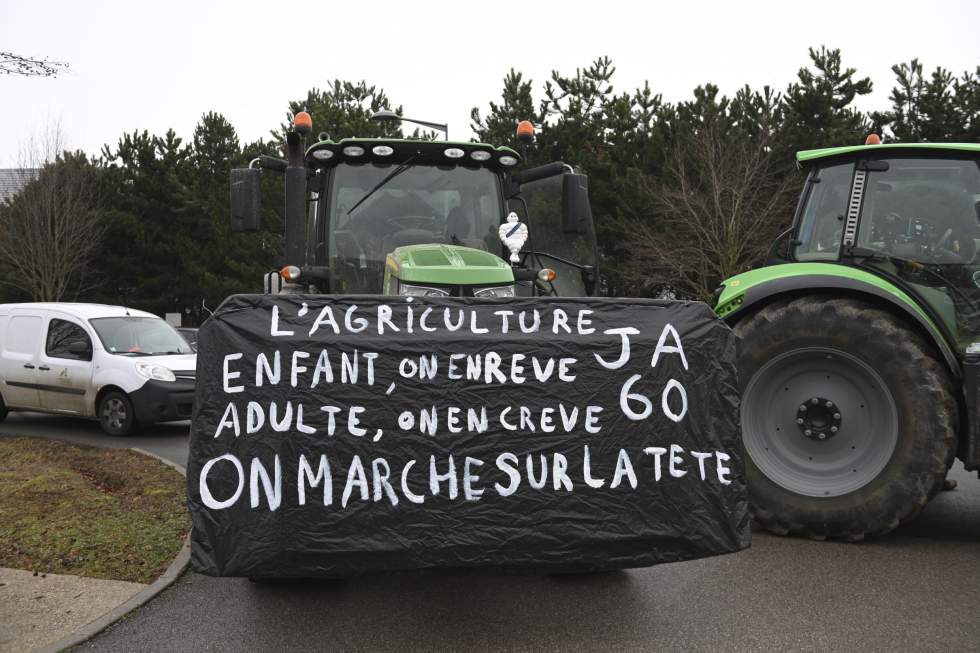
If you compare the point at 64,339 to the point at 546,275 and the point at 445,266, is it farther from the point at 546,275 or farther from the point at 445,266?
the point at 445,266

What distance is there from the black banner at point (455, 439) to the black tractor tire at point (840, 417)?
83.8 inches

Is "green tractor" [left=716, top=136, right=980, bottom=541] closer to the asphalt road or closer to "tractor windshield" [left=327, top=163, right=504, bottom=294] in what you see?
the asphalt road

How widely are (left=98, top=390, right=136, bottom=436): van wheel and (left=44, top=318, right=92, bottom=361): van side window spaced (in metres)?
0.68

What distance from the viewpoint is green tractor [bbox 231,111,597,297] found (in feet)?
21.0

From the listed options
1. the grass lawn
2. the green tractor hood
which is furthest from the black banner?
the grass lawn

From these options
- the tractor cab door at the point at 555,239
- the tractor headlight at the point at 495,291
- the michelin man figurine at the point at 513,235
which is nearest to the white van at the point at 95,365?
the tractor cab door at the point at 555,239

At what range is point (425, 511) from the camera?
11.8 feet

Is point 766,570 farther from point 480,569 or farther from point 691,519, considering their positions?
point 480,569

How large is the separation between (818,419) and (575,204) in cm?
245

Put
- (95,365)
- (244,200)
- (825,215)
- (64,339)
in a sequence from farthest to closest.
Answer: (64,339) → (95,365) → (244,200) → (825,215)

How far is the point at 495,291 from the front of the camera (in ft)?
18.8

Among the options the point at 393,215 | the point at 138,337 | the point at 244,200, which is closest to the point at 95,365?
the point at 138,337

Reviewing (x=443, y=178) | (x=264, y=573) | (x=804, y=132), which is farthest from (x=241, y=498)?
(x=804, y=132)

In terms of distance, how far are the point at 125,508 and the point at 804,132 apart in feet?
89.4
